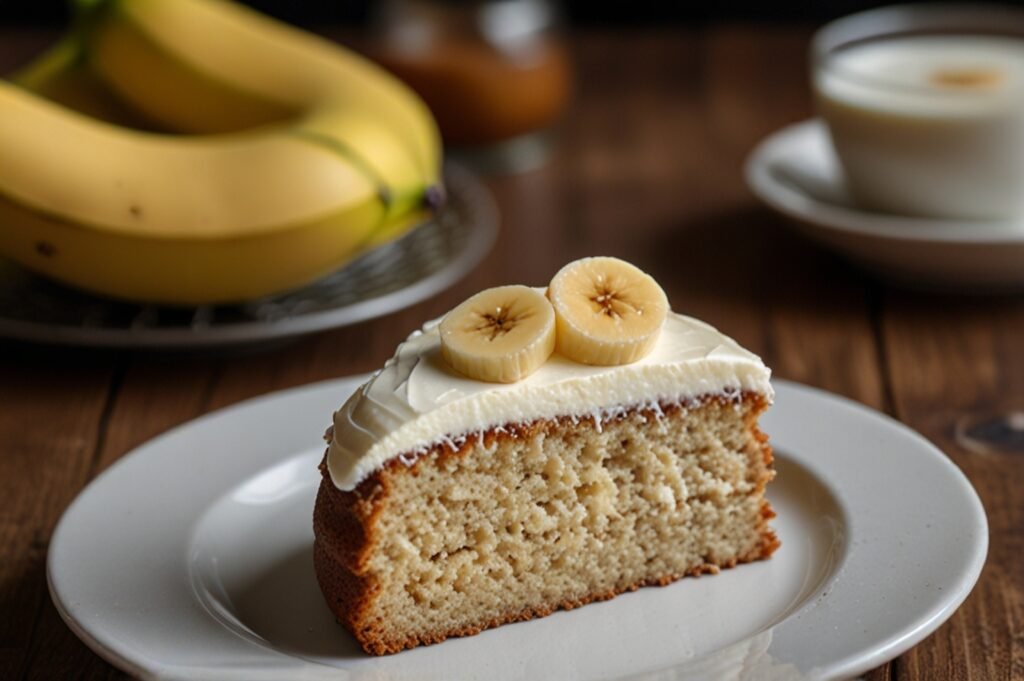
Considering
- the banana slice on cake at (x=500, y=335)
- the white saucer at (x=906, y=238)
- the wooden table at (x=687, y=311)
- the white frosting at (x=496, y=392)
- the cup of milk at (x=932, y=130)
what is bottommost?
the wooden table at (x=687, y=311)

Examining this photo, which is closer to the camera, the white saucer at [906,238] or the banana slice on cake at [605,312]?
the banana slice on cake at [605,312]

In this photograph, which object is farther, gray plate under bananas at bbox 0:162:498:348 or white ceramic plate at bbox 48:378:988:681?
gray plate under bananas at bbox 0:162:498:348

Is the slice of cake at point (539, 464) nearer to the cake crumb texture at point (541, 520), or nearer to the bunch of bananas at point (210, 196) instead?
the cake crumb texture at point (541, 520)

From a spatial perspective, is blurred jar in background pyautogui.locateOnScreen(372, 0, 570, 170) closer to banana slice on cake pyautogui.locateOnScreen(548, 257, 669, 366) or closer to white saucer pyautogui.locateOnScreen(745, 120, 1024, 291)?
white saucer pyautogui.locateOnScreen(745, 120, 1024, 291)

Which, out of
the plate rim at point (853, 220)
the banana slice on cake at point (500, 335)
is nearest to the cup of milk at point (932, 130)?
the plate rim at point (853, 220)

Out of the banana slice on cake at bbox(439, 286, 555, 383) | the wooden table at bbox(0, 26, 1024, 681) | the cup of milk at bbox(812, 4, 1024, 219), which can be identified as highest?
the banana slice on cake at bbox(439, 286, 555, 383)

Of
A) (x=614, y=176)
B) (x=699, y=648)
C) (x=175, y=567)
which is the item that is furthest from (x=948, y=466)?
(x=614, y=176)

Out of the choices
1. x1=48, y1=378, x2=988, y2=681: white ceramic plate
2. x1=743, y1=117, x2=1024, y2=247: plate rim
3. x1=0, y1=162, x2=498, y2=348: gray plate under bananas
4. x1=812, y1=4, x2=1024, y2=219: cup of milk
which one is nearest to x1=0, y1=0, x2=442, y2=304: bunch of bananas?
x1=0, y1=162, x2=498, y2=348: gray plate under bananas
